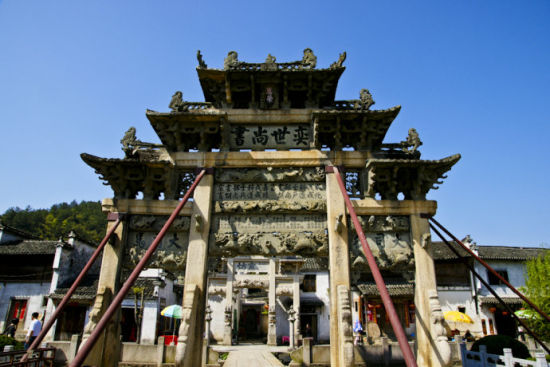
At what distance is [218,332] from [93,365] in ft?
77.8

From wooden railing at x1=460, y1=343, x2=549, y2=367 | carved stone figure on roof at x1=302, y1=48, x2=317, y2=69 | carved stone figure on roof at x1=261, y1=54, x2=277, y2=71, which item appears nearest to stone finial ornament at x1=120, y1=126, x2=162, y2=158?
carved stone figure on roof at x1=261, y1=54, x2=277, y2=71

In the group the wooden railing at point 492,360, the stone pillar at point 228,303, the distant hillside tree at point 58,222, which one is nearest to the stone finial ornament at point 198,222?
the wooden railing at point 492,360

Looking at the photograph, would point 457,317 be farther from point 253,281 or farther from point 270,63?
point 270,63

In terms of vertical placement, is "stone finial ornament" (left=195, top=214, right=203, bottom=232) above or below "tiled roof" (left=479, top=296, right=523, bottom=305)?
above

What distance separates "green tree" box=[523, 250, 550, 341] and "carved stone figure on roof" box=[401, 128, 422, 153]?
1504 centimetres

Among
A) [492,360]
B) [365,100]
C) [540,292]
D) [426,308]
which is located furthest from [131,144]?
[540,292]

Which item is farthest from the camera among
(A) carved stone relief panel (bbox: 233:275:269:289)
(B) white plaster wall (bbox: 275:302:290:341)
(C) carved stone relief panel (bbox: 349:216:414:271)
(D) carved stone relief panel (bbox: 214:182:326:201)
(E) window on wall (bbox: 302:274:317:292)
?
(E) window on wall (bbox: 302:274:317:292)

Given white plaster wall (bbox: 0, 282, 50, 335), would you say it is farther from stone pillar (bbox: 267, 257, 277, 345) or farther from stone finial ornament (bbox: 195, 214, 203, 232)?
stone finial ornament (bbox: 195, 214, 203, 232)

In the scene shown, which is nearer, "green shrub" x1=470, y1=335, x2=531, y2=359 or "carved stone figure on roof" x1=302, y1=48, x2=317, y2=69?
"carved stone figure on roof" x1=302, y1=48, x2=317, y2=69

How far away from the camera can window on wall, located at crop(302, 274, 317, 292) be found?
33.6 meters

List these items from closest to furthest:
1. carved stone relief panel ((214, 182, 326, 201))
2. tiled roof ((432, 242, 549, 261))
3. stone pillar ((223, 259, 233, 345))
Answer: carved stone relief panel ((214, 182, 326, 201)), tiled roof ((432, 242, 549, 261)), stone pillar ((223, 259, 233, 345))

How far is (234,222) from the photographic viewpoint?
932cm

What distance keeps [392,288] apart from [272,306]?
985 cm

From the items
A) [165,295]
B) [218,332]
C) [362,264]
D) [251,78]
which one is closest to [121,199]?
[251,78]
